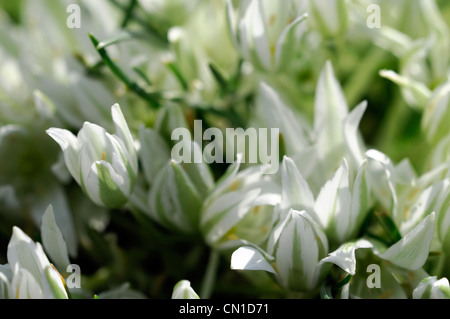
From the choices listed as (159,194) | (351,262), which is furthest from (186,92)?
(351,262)

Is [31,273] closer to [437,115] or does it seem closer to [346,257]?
[346,257]

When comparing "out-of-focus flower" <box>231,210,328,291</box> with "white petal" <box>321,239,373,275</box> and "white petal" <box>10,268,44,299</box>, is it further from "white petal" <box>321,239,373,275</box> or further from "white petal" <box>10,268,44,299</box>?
"white petal" <box>10,268,44,299</box>

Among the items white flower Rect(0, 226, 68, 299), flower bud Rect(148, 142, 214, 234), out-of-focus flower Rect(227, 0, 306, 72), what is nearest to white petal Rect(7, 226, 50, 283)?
white flower Rect(0, 226, 68, 299)

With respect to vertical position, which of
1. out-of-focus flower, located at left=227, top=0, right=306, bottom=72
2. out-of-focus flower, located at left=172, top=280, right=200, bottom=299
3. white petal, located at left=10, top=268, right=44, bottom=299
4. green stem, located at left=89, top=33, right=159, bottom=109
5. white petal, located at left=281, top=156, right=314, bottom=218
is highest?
out-of-focus flower, located at left=227, top=0, right=306, bottom=72

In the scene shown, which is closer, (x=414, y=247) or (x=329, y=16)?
(x=414, y=247)

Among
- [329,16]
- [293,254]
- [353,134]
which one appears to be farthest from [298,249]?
[329,16]

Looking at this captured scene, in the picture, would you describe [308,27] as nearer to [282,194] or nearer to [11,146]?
[282,194]

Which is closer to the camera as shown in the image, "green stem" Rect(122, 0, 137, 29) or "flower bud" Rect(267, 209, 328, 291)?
"flower bud" Rect(267, 209, 328, 291)
